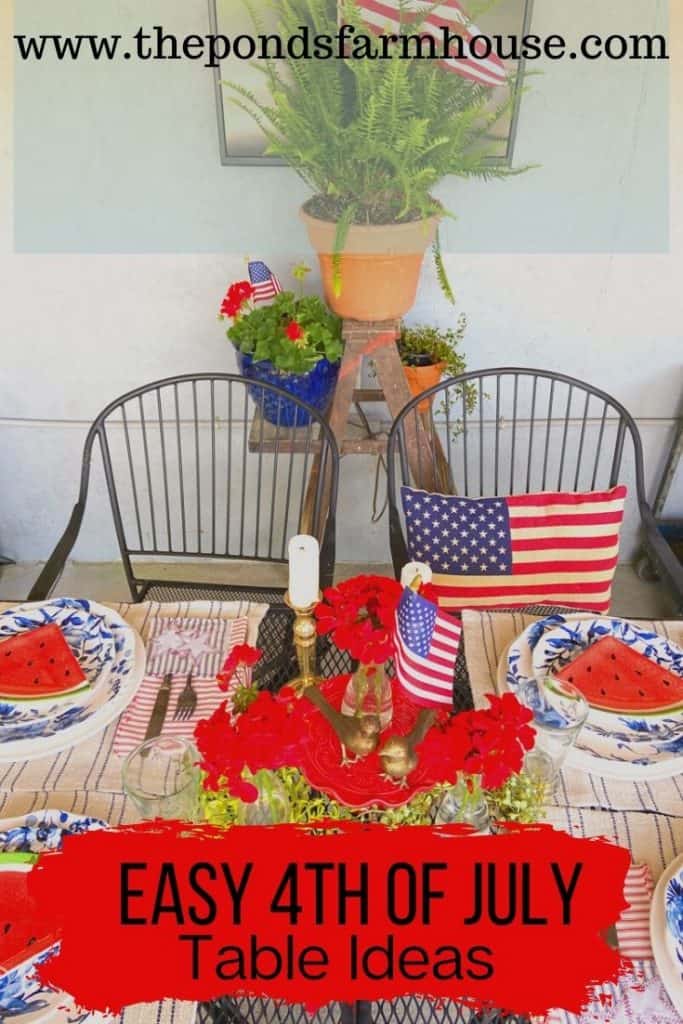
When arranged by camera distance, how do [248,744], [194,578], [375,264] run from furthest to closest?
[194,578] < [375,264] < [248,744]

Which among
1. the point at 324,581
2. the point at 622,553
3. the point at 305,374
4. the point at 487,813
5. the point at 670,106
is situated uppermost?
the point at 670,106

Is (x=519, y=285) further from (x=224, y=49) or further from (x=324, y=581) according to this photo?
(x=324, y=581)

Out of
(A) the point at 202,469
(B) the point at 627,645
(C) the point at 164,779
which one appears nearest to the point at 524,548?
(B) the point at 627,645

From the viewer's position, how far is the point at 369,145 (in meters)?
1.66

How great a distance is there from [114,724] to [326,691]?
Answer: 1.06 feet

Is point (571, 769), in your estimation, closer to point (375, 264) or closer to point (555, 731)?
point (555, 731)

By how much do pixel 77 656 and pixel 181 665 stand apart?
0.17 meters

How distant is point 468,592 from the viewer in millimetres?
1629

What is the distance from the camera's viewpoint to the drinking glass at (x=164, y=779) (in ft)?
3.15

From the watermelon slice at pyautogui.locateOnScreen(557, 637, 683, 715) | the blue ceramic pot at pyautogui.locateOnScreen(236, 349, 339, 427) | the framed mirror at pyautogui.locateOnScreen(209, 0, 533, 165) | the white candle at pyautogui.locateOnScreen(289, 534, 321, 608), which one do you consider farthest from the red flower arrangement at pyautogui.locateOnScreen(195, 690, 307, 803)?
the framed mirror at pyautogui.locateOnScreen(209, 0, 533, 165)

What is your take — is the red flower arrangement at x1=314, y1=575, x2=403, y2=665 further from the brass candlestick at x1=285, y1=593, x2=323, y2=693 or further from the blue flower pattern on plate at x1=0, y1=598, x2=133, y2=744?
the blue flower pattern on plate at x1=0, y1=598, x2=133, y2=744

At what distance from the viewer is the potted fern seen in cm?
165

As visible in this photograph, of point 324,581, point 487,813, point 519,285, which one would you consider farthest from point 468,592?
point 519,285

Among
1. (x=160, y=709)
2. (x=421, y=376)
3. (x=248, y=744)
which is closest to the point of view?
(x=248, y=744)
